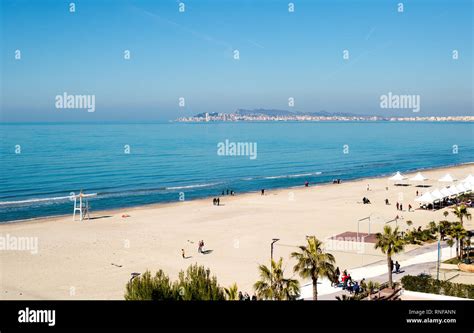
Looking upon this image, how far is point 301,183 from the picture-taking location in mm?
72625

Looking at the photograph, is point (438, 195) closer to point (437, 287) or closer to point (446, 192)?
point (446, 192)

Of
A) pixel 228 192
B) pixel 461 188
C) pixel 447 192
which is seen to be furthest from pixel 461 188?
pixel 228 192

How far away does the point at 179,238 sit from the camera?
36031mm

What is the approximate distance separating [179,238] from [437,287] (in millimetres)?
19723

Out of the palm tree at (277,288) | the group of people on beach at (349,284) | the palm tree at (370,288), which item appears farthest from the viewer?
the group of people on beach at (349,284)

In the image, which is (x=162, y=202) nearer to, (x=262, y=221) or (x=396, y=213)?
(x=262, y=221)

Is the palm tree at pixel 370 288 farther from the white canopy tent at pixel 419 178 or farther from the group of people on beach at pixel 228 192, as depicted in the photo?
the white canopy tent at pixel 419 178

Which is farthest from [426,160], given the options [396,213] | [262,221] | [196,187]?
[262,221]

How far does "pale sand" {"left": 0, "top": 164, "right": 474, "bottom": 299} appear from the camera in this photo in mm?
25703

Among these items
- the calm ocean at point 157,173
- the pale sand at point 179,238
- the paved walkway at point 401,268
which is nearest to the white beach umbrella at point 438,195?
the pale sand at point 179,238

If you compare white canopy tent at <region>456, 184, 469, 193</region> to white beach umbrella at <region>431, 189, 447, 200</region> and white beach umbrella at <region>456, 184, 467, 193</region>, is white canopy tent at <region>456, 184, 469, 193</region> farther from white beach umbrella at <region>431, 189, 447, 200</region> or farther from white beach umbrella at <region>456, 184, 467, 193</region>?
white beach umbrella at <region>431, 189, 447, 200</region>

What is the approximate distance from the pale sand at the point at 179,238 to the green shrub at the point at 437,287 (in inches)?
253

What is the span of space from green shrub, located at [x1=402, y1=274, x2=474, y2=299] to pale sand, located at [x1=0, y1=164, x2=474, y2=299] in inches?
253

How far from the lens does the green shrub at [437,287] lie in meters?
19.2
